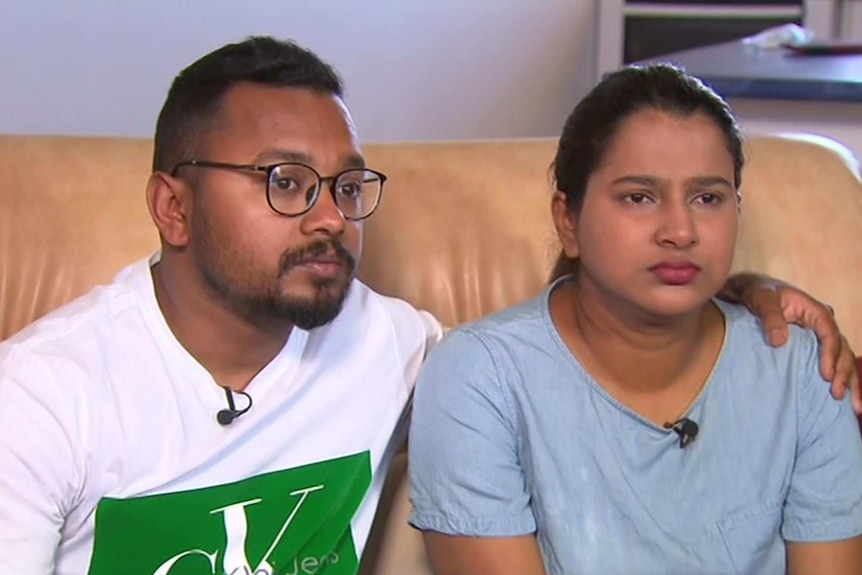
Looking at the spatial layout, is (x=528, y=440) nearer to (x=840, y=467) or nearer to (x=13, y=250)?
(x=840, y=467)

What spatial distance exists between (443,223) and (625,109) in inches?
18.4

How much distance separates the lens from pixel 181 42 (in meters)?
2.73

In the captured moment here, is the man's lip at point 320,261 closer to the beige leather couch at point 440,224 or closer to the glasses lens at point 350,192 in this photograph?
the glasses lens at point 350,192

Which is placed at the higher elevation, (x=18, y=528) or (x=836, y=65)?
(x=836, y=65)

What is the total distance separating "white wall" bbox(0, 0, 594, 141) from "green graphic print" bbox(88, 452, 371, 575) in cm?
135

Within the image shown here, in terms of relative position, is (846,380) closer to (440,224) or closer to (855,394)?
(855,394)

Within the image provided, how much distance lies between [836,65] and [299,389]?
73.6 inches

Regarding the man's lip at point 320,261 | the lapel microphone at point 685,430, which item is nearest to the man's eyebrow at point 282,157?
the man's lip at point 320,261

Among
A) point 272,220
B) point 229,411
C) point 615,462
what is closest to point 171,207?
point 272,220

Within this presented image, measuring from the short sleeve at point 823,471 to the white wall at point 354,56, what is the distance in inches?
67.9

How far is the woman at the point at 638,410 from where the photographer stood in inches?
50.9

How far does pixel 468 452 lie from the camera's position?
4.28ft

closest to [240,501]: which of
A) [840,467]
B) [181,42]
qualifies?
[840,467]

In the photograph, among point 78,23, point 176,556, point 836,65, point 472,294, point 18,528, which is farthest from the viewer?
point 836,65
